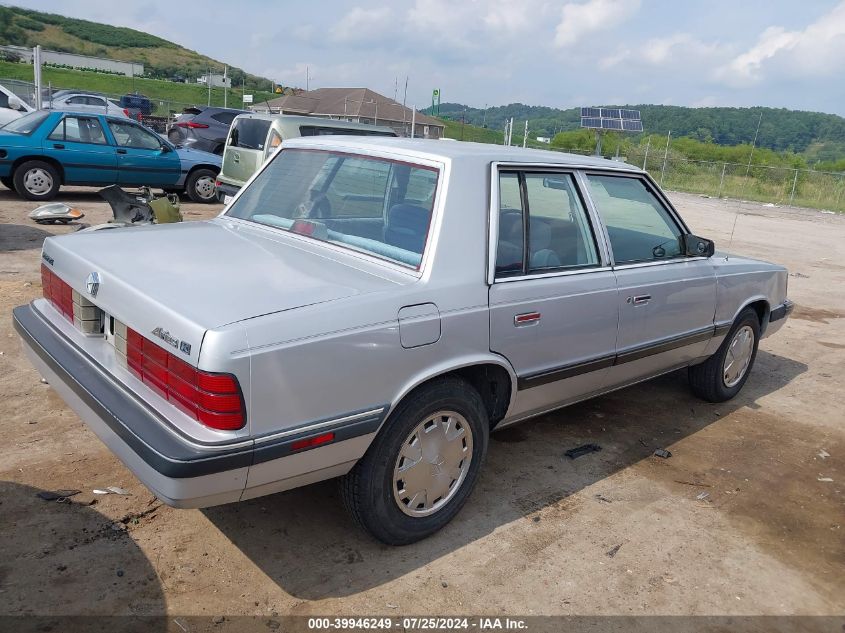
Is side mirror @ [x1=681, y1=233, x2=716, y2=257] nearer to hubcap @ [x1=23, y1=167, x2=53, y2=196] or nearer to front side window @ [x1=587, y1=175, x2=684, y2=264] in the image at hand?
front side window @ [x1=587, y1=175, x2=684, y2=264]

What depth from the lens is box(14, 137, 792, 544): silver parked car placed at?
249cm

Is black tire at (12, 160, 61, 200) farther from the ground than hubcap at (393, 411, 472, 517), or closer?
farther from the ground

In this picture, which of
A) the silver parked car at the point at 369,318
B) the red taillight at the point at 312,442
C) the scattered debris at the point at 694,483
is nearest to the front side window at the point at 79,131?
the silver parked car at the point at 369,318

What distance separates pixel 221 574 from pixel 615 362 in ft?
7.86

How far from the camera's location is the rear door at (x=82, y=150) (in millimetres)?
11719

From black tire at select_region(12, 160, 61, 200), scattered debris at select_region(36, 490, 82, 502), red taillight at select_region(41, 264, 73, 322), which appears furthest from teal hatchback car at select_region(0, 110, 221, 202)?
scattered debris at select_region(36, 490, 82, 502)

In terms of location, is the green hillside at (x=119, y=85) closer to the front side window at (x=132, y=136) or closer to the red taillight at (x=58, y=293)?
the front side window at (x=132, y=136)

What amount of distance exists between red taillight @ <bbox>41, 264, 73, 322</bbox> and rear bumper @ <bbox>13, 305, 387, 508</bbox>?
0.30 m

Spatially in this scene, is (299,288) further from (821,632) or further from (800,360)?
(800,360)

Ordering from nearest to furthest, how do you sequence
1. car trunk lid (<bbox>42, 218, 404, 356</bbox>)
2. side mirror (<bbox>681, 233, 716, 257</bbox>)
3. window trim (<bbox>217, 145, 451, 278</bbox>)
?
car trunk lid (<bbox>42, 218, 404, 356</bbox>)
window trim (<bbox>217, 145, 451, 278</bbox>)
side mirror (<bbox>681, 233, 716, 257</bbox>)

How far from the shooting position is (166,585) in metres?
2.85

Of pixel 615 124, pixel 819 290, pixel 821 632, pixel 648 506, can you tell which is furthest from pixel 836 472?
pixel 615 124

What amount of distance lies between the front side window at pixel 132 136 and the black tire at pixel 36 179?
1.27m

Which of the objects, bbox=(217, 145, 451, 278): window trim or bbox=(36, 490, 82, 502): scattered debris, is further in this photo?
bbox=(36, 490, 82, 502): scattered debris
